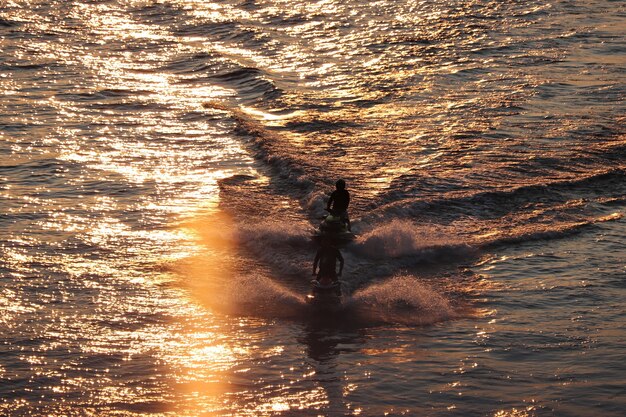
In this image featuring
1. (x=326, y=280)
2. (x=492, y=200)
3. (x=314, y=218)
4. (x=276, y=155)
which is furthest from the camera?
(x=276, y=155)

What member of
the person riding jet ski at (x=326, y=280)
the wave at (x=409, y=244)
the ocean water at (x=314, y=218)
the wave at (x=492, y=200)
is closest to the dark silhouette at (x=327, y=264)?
the person riding jet ski at (x=326, y=280)

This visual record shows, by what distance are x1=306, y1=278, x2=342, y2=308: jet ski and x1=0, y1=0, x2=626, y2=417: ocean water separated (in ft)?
0.69

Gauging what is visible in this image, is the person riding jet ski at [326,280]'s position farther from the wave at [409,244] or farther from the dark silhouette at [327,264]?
the wave at [409,244]

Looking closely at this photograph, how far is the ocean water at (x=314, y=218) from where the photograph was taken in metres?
13.0

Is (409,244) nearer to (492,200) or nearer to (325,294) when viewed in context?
(325,294)

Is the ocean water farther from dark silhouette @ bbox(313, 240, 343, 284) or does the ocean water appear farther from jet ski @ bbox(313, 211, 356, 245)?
jet ski @ bbox(313, 211, 356, 245)

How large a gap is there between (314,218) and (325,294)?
473 centimetres

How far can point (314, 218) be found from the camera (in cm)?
1998

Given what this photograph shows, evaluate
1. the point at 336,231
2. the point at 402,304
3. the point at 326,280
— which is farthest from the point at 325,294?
the point at 402,304

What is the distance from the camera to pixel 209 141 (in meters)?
25.4

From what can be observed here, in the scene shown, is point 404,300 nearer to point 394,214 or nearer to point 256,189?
point 394,214

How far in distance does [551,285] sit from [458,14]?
24.4 meters

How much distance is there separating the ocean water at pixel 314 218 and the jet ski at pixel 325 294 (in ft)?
0.69

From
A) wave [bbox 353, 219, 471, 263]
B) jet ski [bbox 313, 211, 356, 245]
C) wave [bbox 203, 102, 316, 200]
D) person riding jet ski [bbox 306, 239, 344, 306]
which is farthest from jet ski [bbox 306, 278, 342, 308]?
wave [bbox 203, 102, 316, 200]
